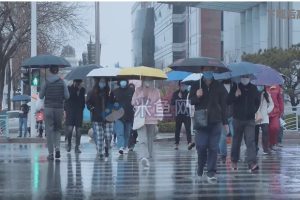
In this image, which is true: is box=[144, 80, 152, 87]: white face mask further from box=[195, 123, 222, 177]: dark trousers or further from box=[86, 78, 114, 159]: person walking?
box=[195, 123, 222, 177]: dark trousers

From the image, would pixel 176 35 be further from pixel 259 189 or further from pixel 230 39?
pixel 259 189

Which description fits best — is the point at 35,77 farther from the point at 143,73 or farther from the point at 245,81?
the point at 245,81

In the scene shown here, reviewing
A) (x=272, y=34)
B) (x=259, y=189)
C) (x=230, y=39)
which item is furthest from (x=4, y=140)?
(x=230, y=39)

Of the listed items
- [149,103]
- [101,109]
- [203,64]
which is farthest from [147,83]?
[203,64]

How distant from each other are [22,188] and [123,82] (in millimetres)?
6912

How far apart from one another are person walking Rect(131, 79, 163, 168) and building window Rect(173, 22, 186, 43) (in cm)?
8405

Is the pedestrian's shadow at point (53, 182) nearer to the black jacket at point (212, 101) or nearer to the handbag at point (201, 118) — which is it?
the handbag at point (201, 118)

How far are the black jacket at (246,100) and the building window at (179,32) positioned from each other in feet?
281

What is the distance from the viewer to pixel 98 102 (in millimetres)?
14922

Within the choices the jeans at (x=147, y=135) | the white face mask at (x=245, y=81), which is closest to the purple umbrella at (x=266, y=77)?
the white face mask at (x=245, y=81)

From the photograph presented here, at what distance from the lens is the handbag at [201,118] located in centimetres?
1090

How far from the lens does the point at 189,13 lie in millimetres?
91688

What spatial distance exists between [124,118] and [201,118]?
20.0 ft

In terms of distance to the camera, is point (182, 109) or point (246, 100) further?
point (182, 109)
